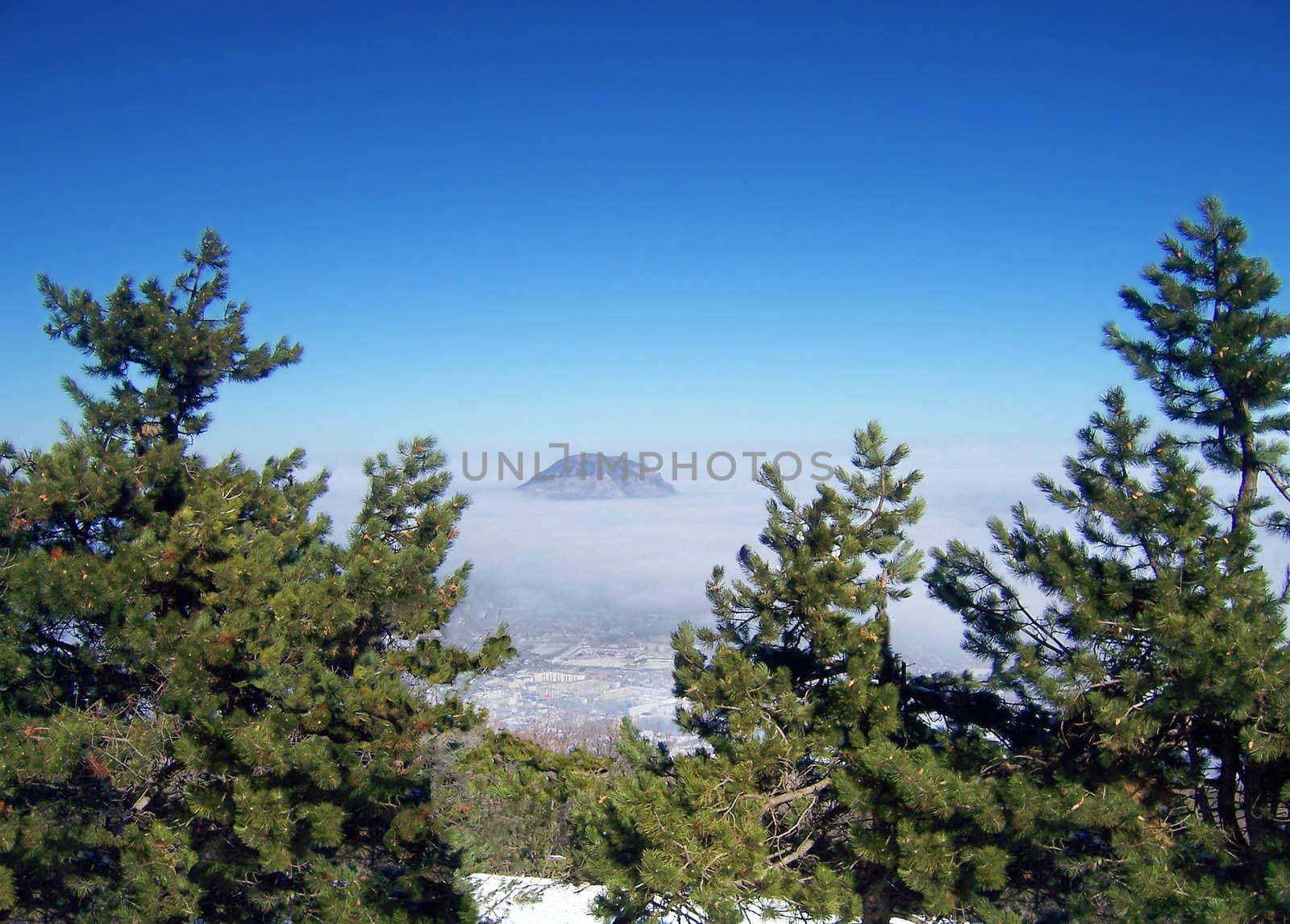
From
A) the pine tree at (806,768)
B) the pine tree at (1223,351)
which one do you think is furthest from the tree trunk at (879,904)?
the pine tree at (1223,351)

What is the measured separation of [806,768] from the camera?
7516mm

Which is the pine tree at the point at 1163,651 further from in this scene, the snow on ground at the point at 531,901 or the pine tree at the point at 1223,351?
the snow on ground at the point at 531,901

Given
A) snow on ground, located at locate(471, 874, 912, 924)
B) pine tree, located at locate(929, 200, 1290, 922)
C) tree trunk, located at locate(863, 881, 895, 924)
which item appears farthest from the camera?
snow on ground, located at locate(471, 874, 912, 924)

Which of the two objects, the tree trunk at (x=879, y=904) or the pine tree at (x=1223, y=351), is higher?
the pine tree at (x=1223, y=351)

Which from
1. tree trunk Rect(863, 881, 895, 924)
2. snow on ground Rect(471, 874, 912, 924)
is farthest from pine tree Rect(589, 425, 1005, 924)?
snow on ground Rect(471, 874, 912, 924)

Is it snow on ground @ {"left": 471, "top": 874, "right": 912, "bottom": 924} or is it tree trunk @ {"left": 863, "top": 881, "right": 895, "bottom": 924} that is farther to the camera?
snow on ground @ {"left": 471, "top": 874, "right": 912, "bottom": 924}

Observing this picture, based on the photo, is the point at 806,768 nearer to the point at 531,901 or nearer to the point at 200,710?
the point at 200,710

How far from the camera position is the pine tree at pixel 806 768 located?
625cm

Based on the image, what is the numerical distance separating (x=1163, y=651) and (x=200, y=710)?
25.6ft

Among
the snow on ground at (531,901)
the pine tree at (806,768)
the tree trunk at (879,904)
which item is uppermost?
the pine tree at (806,768)

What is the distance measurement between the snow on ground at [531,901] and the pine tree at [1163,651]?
664cm

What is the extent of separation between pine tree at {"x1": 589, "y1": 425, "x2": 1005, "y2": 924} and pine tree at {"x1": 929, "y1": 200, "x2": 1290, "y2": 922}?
693 mm

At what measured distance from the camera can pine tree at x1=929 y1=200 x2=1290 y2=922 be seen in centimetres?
557

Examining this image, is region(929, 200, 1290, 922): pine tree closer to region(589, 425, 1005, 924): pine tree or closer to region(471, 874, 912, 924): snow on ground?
region(589, 425, 1005, 924): pine tree
